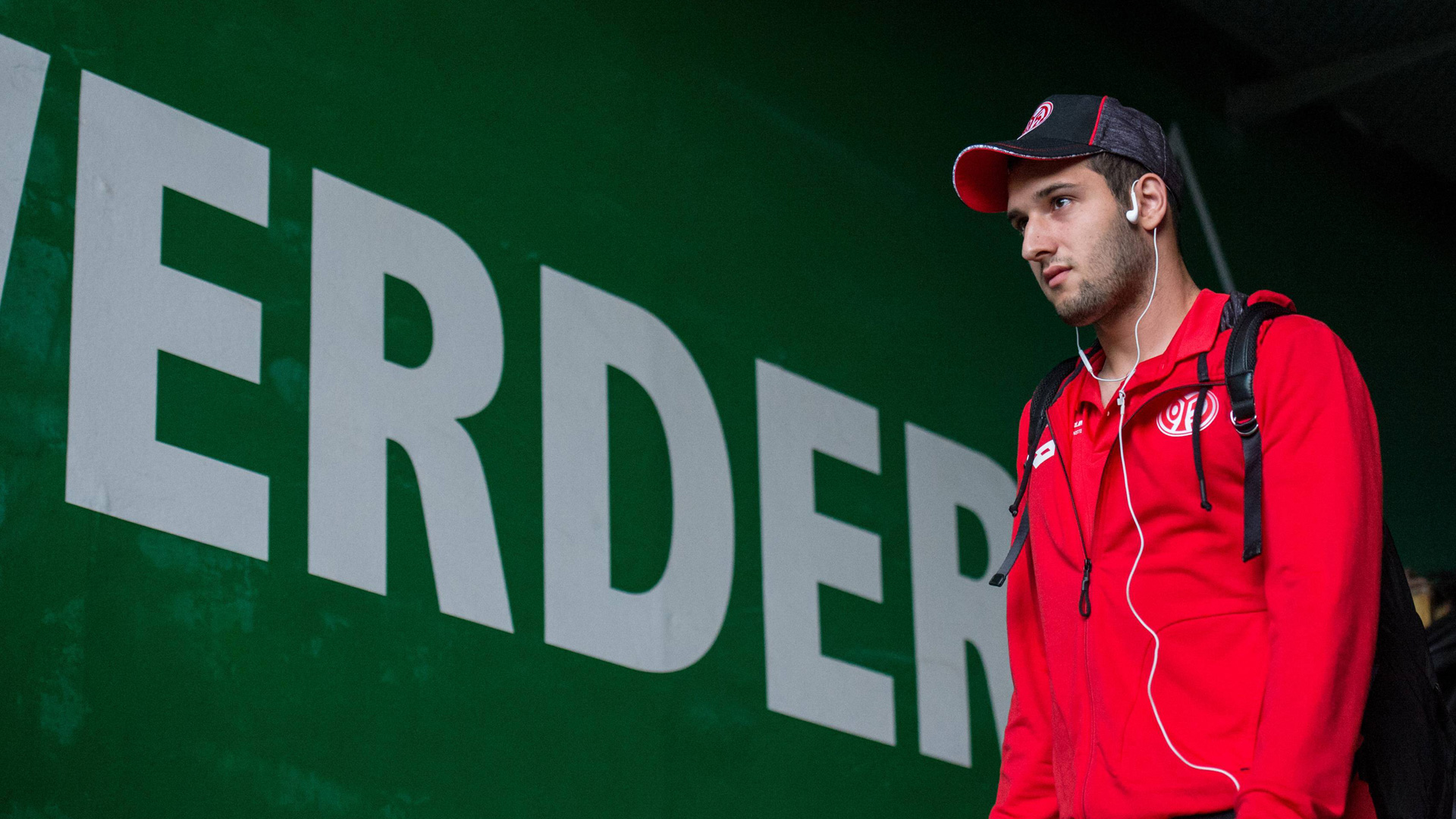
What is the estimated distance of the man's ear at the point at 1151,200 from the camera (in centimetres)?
167

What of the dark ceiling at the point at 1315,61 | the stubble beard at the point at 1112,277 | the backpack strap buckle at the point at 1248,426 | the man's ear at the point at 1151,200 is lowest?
the backpack strap buckle at the point at 1248,426

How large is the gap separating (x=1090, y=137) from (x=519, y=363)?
1822mm

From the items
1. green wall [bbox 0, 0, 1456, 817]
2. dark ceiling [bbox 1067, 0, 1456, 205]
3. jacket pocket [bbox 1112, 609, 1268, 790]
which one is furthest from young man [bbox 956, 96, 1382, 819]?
dark ceiling [bbox 1067, 0, 1456, 205]

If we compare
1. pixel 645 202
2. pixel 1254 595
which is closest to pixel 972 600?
pixel 645 202

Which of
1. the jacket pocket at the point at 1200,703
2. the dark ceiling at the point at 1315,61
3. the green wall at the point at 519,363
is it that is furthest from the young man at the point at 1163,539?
the dark ceiling at the point at 1315,61

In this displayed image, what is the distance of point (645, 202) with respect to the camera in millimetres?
3617

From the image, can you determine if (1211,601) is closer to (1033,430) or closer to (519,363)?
(1033,430)

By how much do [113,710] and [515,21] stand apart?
71.3 inches

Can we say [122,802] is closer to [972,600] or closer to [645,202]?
[645,202]

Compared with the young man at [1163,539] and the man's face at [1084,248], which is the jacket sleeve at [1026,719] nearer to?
the young man at [1163,539]

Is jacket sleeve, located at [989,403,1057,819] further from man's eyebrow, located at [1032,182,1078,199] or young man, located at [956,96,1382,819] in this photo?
man's eyebrow, located at [1032,182,1078,199]

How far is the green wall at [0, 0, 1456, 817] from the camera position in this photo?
255 centimetres

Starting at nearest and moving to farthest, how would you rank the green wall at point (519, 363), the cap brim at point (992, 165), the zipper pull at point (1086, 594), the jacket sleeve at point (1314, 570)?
the jacket sleeve at point (1314, 570) < the zipper pull at point (1086, 594) < the cap brim at point (992, 165) < the green wall at point (519, 363)

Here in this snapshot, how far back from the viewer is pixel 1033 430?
5.90 feet
